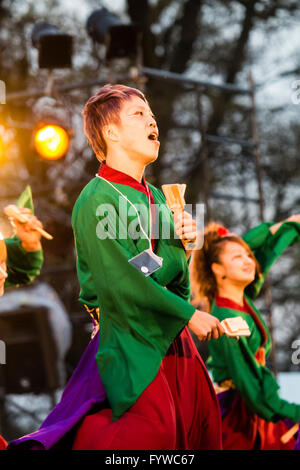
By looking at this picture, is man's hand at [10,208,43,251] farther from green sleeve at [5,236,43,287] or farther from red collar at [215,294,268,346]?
red collar at [215,294,268,346]

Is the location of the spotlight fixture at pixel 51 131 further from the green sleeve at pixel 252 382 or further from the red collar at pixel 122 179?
the red collar at pixel 122 179

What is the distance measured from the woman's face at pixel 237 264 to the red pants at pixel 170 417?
96 cm

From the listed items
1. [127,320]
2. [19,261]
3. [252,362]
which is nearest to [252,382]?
[252,362]

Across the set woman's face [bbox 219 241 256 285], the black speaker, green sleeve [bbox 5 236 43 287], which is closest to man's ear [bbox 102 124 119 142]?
green sleeve [bbox 5 236 43 287]

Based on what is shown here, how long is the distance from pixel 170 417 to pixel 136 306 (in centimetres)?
32

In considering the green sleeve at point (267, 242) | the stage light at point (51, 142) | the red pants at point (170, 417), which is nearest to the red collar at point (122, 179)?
the red pants at point (170, 417)

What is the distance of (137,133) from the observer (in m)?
2.08

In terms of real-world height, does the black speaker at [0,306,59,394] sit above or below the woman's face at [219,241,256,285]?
below

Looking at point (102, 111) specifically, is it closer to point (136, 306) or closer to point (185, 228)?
point (185, 228)

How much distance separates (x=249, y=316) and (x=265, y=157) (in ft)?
26.4

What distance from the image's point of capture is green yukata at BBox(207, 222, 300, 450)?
294 cm
